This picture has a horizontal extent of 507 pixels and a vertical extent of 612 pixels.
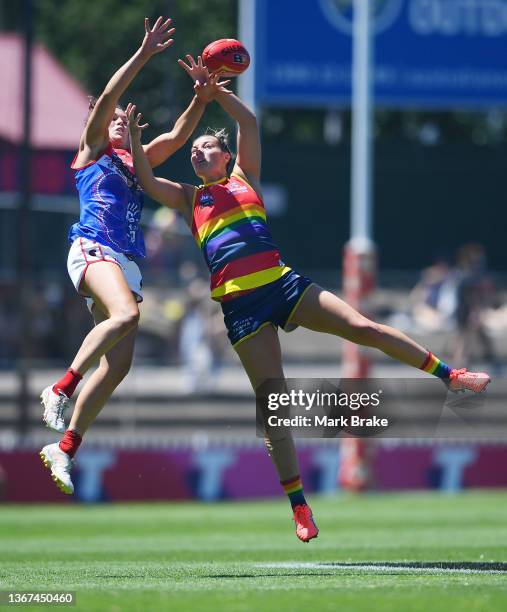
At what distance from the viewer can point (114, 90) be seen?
8.40m

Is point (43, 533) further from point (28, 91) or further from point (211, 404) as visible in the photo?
point (28, 91)

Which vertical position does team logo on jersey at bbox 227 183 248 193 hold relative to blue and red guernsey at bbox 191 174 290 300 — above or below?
above

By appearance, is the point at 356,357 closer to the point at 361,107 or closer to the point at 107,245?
the point at 361,107

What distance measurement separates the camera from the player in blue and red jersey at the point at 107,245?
823 centimetres

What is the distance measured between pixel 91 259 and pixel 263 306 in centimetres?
106

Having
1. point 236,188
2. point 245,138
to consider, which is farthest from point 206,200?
point 245,138

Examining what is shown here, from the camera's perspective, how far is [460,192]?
30312 millimetres

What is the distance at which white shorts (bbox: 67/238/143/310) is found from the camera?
8.48m

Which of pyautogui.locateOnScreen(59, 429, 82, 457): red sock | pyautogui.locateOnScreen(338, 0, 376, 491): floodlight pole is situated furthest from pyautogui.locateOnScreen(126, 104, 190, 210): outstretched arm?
pyautogui.locateOnScreen(338, 0, 376, 491): floodlight pole

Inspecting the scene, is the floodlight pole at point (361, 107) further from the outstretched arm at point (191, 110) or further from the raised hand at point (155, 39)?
the raised hand at point (155, 39)

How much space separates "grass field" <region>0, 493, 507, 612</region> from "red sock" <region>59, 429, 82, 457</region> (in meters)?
0.71

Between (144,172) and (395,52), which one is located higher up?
(395,52)

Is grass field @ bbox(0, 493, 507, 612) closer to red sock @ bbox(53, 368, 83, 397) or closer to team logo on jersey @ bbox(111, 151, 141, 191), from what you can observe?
red sock @ bbox(53, 368, 83, 397)

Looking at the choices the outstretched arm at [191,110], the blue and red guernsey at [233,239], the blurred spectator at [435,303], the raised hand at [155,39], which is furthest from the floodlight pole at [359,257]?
the raised hand at [155,39]
